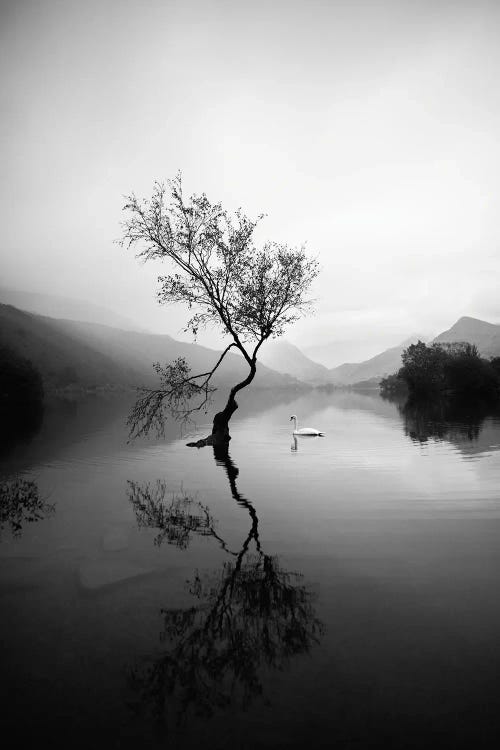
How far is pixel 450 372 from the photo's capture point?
139 metres

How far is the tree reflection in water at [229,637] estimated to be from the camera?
543 cm

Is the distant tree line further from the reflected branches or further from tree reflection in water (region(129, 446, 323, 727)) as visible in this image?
tree reflection in water (region(129, 446, 323, 727))

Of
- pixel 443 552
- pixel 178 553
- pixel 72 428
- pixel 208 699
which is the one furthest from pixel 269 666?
pixel 72 428

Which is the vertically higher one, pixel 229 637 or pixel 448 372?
pixel 448 372

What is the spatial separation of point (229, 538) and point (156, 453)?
18769 millimetres

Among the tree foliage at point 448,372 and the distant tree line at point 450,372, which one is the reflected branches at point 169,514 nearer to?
the distant tree line at point 450,372

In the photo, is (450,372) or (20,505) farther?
(450,372)

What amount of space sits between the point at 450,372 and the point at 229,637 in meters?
151

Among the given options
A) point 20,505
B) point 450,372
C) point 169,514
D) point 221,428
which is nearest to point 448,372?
point 450,372

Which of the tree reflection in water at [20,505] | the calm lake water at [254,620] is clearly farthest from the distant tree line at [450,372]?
the tree reflection in water at [20,505]

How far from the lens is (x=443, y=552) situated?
33.4 ft

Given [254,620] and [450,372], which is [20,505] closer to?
[254,620]

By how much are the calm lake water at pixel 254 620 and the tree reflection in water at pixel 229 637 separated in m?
0.03

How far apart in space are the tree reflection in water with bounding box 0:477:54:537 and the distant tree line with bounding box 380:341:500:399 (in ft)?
442
